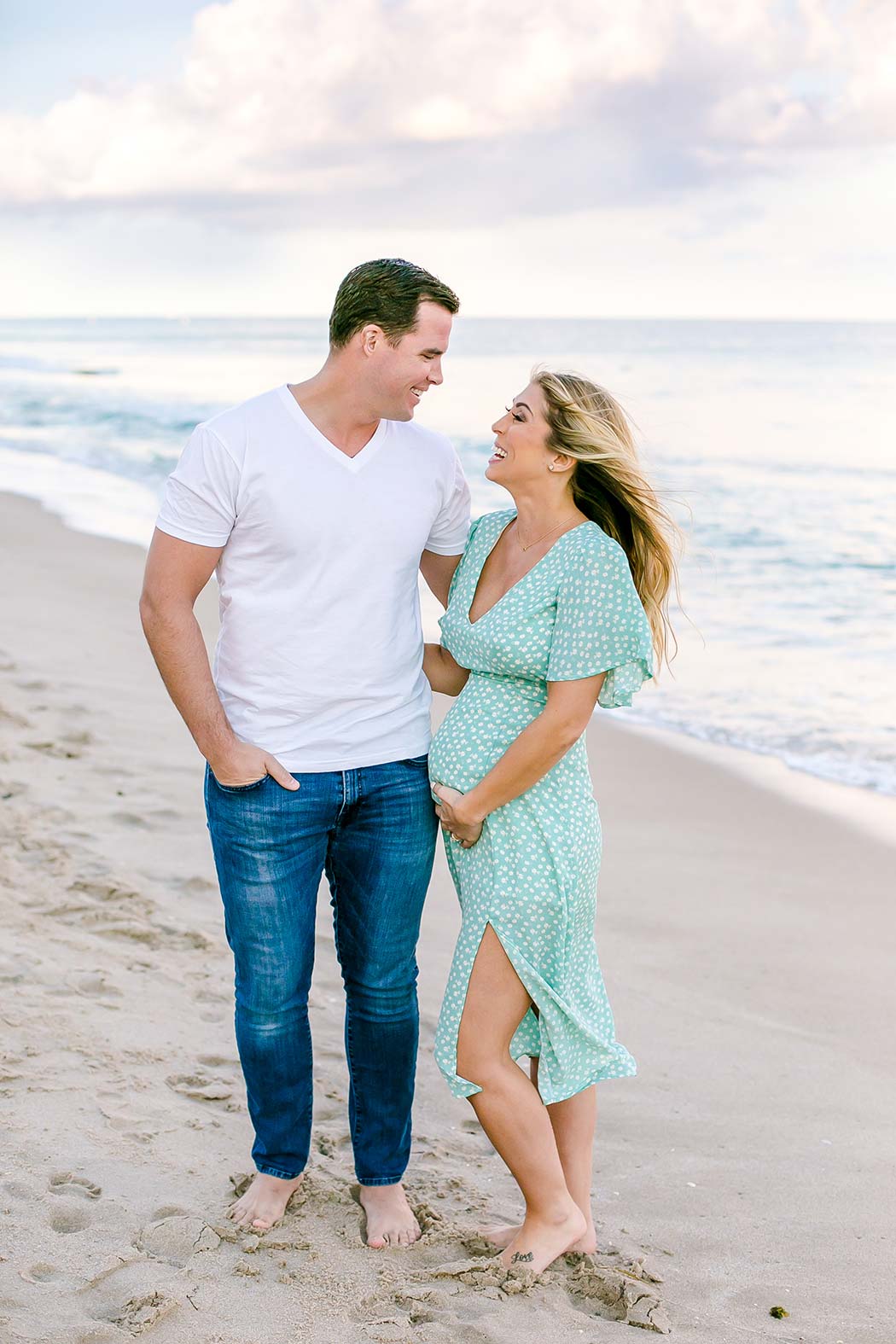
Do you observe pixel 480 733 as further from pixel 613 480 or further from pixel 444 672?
pixel 613 480

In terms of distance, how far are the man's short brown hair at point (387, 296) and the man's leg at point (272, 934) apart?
3.10 ft

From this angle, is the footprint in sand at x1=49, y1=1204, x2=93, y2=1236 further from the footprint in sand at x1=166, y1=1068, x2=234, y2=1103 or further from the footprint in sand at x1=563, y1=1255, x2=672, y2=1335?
the footprint in sand at x1=563, y1=1255, x2=672, y2=1335

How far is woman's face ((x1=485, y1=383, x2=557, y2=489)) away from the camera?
2693mm

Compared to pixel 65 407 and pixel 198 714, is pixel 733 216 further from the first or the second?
pixel 198 714

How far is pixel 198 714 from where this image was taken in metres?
2.59

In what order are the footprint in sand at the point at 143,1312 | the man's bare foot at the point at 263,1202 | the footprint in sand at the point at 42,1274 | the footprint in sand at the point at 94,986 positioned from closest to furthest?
1. the footprint in sand at the point at 143,1312
2. the footprint in sand at the point at 42,1274
3. the man's bare foot at the point at 263,1202
4. the footprint in sand at the point at 94,986

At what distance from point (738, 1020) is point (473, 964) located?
1695 millimetres

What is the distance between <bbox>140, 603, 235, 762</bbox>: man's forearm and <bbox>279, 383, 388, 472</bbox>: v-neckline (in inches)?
17.4

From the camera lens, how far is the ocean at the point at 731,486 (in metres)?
7.62

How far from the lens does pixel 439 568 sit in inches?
118

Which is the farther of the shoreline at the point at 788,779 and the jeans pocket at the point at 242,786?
the shoreline at the point at 788,779

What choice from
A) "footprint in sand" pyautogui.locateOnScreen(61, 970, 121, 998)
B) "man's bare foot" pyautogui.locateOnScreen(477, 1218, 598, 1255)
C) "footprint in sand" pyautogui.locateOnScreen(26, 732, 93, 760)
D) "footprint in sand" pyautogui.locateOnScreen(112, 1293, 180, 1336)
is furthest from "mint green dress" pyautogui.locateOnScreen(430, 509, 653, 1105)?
"footprint in sand" pyautogui.locateOnScreen(26, 732, 93, 760)

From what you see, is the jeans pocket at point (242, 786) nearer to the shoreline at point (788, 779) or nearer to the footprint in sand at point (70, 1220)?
the footprint in sand at point (70, 1220)

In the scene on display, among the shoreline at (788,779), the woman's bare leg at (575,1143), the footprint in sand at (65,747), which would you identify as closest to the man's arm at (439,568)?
the woman's bare leg at (575,1143)
